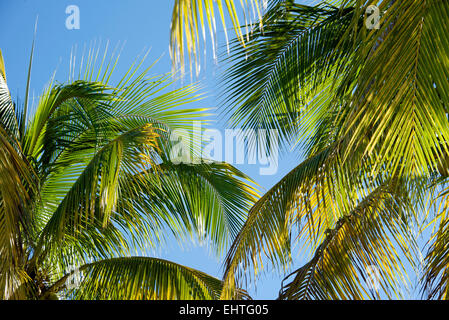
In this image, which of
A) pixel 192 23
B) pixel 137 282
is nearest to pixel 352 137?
pixel 192 23

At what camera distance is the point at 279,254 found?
369 centimetres

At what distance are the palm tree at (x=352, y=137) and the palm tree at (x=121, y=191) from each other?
3.44 ft

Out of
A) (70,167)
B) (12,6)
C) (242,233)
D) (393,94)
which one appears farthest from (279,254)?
(12,6)

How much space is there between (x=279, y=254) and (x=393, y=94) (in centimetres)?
160

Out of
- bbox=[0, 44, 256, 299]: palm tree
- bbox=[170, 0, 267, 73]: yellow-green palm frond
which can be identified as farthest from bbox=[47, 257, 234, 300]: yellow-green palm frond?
bbox=[170, 0, 267, 73]: yellow-green palm frond

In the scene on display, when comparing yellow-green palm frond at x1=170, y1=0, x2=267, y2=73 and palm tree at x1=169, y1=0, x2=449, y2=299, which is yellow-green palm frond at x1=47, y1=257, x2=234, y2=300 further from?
yellow-green palm frond at x1=170, y1=0, x2=267, y2=73

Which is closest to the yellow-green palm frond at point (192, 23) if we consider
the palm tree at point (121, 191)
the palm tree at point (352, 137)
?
the palm tree at point (352, 137)

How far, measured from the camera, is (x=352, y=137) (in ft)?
8.18

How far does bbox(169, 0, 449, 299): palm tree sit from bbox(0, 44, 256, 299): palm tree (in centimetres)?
105

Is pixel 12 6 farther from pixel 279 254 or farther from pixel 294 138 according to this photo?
pixel 279 254

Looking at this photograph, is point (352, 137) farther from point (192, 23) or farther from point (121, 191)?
point (121, 191)

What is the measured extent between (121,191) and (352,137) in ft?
Answer: 10.8

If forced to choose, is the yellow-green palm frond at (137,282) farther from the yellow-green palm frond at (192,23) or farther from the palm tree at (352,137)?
the yellow-green palm frond at (192,23)

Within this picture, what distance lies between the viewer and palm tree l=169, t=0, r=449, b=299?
2355 mm
